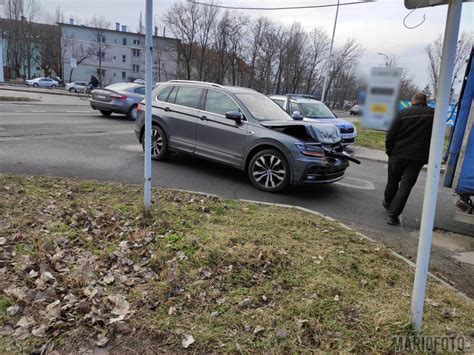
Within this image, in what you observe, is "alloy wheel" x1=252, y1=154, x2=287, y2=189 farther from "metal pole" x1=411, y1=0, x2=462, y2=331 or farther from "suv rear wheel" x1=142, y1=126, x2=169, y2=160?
"metal pole" x1=411, y1=0, x2=462, y2=331

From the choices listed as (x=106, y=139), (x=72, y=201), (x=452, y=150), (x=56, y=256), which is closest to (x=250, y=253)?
(x=56, y=256)

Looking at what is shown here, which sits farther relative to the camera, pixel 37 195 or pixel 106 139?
pixel 106 139

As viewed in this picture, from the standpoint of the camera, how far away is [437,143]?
235cm

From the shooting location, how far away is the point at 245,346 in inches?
94.3

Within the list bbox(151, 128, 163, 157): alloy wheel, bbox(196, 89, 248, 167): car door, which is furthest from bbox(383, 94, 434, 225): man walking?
bbox(151, 128, 163, 157): alloy wheel

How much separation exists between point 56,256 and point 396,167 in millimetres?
4633

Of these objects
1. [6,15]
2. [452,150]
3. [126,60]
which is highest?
[6,15]

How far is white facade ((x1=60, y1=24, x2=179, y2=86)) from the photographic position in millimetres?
67450

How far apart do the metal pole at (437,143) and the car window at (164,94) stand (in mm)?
5994

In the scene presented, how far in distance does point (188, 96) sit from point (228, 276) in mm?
4835

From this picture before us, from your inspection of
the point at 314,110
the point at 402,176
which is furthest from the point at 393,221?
the point at 314,110

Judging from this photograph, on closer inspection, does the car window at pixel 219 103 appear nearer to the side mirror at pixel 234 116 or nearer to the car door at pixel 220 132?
the car door at pixel 220 132

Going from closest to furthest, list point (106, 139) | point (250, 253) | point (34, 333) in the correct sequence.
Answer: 1. point (34, 333)
2. point (250, 253)
3. point (106, 139)

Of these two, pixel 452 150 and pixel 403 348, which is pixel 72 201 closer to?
pixel 403 348
